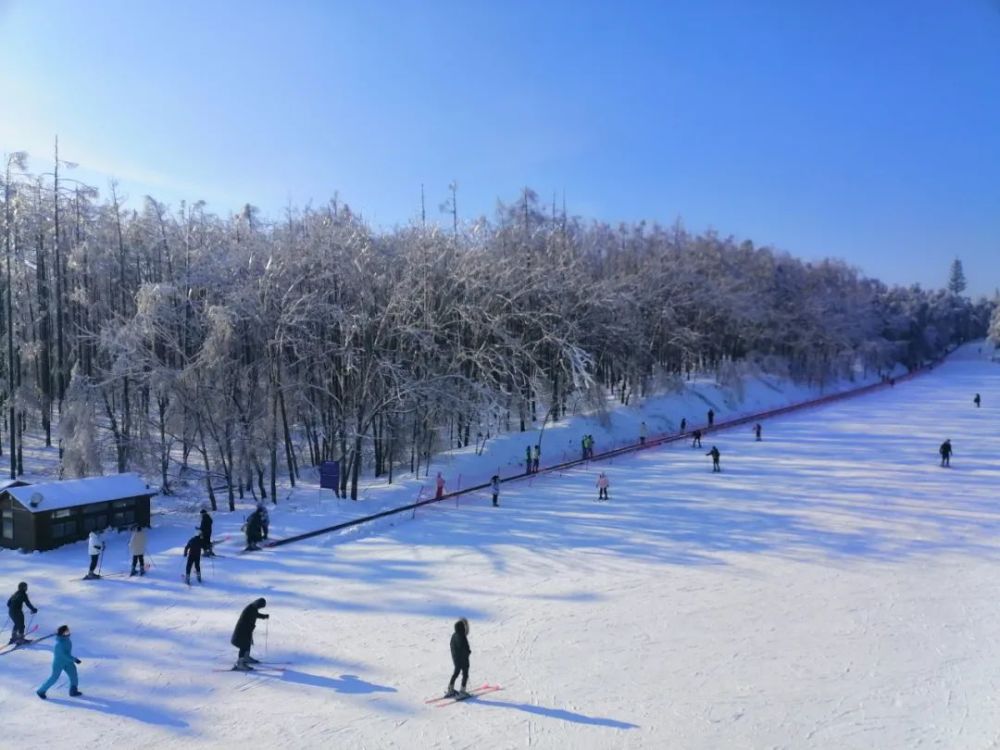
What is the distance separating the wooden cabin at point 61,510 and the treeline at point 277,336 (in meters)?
4.56

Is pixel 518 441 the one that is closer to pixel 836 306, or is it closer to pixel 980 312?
pixel 836 306

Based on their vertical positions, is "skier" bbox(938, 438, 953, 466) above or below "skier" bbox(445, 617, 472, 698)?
above

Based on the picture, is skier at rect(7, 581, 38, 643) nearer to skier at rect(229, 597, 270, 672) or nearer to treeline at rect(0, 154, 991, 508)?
skier at rect(229, 597, 270, 672)

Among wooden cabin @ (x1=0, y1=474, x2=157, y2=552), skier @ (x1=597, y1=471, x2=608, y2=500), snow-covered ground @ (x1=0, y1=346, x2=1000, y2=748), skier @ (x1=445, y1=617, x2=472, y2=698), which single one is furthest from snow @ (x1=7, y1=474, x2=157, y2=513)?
skier @ (x1=597, y1=471, x2=608, y2=500)

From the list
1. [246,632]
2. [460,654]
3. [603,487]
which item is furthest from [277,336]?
[460,654]

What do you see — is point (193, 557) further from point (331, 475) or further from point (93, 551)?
point (331, 475)

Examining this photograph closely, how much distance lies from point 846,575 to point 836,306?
2745 inches

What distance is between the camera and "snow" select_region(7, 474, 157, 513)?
1662cm

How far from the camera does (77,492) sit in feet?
57.1

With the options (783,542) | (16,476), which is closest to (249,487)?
(16,476)

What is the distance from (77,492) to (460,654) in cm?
1288

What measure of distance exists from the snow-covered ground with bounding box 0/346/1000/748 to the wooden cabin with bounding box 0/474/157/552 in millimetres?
700

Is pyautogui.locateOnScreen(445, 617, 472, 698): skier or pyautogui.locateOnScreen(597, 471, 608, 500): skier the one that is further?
pyautogui.locateOnScreen(597, 471, 608, 500): skier

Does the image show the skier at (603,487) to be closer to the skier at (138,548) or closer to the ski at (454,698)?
the ski at (454,698)
